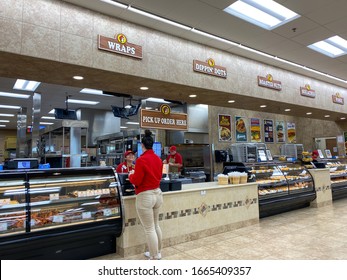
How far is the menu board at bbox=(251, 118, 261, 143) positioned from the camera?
10034 millimetres

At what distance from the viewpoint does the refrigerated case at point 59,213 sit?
2.90m

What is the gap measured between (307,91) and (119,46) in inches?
232

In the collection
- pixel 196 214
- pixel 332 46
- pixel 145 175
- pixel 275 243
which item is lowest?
pixel 275 243

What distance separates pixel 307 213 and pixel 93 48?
5.71m

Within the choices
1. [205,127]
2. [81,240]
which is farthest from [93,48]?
[205,127]

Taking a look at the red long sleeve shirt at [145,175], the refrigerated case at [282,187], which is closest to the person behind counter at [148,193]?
the red long sleeve shirt at [145,175]

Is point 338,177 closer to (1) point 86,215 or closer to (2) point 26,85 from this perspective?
(1) point 86,215

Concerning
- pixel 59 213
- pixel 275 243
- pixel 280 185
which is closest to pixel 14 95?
pixel 59 213

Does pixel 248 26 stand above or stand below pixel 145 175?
above

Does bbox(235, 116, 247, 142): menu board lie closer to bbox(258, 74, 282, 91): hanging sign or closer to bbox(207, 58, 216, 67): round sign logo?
bbox(258, 74, 282, 91): hanging sign

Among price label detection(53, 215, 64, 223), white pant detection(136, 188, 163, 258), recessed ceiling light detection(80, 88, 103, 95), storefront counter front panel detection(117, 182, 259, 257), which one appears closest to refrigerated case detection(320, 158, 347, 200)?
storefront counter front panel detection(117, 182, 259, 257)

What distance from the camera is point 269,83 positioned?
21.2 feet

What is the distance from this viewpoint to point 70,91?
7.99 m

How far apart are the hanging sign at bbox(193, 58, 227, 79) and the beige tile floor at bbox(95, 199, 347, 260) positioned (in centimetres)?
311
